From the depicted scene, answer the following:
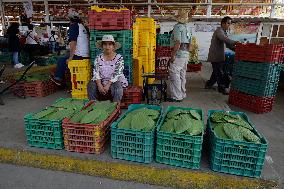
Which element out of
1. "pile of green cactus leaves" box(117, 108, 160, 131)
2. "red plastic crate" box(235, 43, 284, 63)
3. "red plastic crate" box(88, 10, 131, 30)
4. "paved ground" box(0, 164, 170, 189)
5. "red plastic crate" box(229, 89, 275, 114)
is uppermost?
"red plastic crate" box(88, 10, 131, 30)

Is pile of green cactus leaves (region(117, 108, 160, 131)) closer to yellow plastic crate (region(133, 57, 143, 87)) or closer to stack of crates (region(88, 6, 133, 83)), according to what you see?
stack of crates (region(88, 6, 133, 83))

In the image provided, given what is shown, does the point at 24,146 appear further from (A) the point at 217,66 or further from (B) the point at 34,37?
(B) the point at 34,37

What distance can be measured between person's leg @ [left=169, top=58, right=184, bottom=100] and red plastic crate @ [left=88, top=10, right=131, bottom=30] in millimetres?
1391

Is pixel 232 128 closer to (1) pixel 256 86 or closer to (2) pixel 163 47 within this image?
(1) pixel 256 86

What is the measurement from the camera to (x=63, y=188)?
286 cm

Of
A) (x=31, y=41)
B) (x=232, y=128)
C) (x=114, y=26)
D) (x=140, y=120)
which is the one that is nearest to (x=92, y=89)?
(x=114, y=26)

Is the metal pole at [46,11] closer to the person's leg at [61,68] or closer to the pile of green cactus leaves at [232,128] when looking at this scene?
the person's leg at [61,68]

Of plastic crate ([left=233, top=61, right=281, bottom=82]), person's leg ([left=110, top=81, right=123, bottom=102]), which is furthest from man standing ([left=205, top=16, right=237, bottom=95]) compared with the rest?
person's leg ([left=110, top=81, right=123, bottom=102])

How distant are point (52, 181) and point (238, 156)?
2222mm

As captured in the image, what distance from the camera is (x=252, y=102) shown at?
5.25 metres

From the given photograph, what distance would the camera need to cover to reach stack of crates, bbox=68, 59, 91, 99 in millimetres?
5145

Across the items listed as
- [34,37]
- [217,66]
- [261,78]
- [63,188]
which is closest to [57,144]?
[63,188]

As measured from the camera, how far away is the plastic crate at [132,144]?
288cm

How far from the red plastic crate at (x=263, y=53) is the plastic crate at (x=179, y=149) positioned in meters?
3.04
